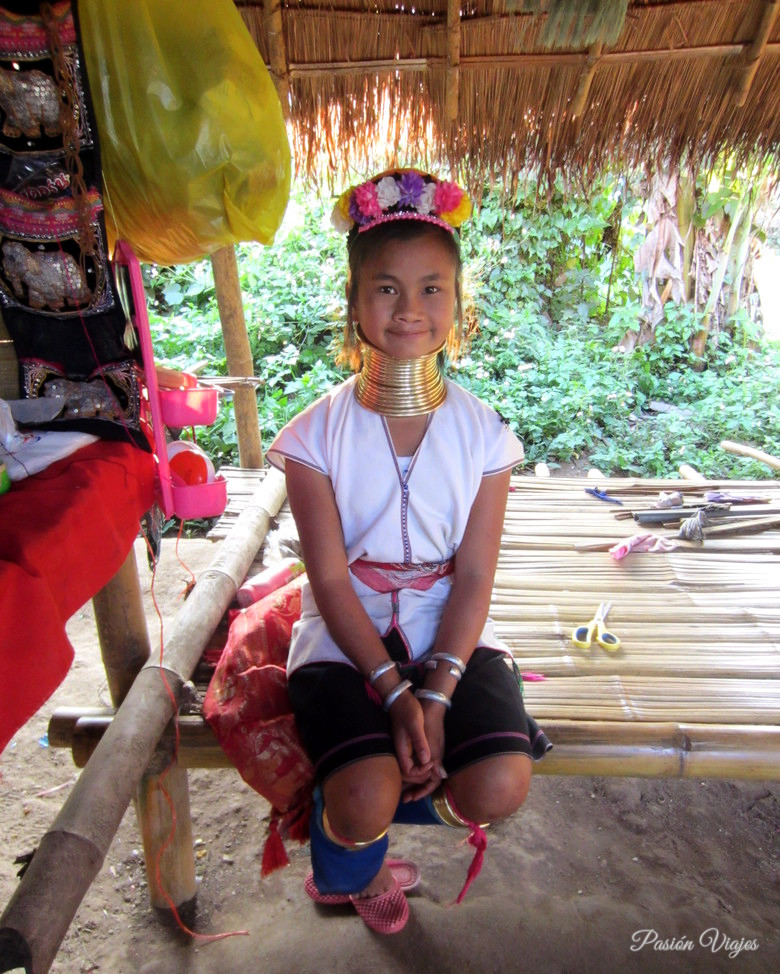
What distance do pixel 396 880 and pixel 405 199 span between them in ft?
6.46

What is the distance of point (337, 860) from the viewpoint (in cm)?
166

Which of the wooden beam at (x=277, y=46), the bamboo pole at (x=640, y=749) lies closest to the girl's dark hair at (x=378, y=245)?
the bamboo pole at (x=640, y=749)

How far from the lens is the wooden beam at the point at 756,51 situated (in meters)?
2.43

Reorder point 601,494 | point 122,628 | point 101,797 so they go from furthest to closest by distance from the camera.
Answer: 1. point 601,494
2. point 122,628
3. point 101,797

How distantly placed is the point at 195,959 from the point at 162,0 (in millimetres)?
2490

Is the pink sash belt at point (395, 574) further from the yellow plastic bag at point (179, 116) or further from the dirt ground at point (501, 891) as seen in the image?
the dirt ground at point (501, 891)

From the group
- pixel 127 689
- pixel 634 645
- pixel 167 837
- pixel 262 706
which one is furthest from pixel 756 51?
pixel 167 837

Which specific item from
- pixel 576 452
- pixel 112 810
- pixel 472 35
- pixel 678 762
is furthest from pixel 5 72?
pixel 576 452

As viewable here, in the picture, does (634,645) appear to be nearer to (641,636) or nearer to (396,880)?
(641,636)

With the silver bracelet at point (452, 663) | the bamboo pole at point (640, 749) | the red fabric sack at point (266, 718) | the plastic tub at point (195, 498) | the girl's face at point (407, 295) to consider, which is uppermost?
the girl's face at point (407, 295)

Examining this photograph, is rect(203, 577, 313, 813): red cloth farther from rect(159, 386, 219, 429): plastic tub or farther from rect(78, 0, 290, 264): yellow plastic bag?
rect(78, 0, 290, 264): yellow plastic bag

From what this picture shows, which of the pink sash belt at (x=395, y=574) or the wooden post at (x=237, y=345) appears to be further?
the wooden post at (x=237, y=345)

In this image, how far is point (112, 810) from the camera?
4.72 ft

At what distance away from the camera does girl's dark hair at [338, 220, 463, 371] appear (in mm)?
1686
